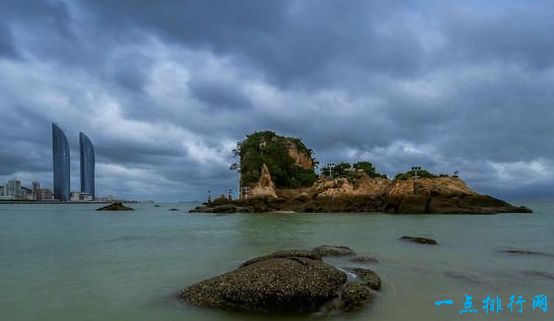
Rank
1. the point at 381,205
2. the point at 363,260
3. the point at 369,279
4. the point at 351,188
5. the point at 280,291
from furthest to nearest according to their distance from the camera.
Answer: the point at 351,188 < the point at 381,205 < the point at 363,260 < the point at 369,279 < the point at 280,291

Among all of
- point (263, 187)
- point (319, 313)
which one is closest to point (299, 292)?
point (319, 313)

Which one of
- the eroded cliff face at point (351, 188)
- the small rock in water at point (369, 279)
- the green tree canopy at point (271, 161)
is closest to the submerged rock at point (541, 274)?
the small rock in water at point (369, 279)

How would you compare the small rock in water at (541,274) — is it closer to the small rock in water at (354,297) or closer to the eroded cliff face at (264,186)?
the small rock in water at (354,297)

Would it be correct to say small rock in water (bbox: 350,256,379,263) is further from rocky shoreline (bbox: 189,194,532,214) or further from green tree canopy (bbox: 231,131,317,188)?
green tree canopy (bbox: 231,131,317,188)

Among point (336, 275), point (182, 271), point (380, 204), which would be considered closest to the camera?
point (336, 275)

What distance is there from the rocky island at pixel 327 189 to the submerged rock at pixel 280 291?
169 feet

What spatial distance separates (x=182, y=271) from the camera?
12.4 metres

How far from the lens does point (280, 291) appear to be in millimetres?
7762

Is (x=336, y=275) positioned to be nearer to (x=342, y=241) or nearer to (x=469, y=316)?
(x=469, y=316)

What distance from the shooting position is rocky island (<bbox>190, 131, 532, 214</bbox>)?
59125 mm

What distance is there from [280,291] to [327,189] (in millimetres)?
64102

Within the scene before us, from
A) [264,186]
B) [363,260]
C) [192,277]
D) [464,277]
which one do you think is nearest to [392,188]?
[264,186]

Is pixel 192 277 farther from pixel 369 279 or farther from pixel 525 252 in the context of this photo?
pixel 525 252

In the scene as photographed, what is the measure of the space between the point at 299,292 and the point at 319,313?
555 mm
